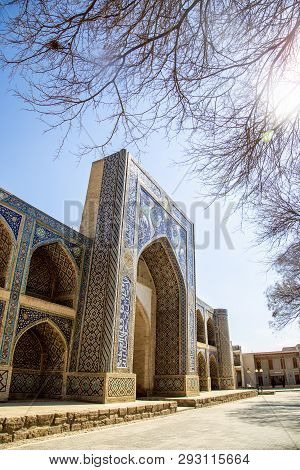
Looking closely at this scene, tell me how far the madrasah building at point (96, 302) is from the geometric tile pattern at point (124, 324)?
0.07 feet

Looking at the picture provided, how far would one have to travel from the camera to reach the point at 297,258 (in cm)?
784

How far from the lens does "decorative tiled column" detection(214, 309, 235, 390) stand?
18.0 metres

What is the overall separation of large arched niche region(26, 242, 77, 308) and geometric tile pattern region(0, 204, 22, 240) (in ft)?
4.01

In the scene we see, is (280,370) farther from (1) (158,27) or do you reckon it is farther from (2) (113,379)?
(1) (158,27)

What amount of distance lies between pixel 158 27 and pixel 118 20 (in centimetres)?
40

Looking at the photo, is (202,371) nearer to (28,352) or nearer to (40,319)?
(28,352)

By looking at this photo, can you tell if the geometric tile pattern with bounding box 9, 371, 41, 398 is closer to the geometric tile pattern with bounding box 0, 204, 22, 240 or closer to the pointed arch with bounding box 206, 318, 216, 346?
the geometric tile pattern with bounding box 0, 204, 22, 240

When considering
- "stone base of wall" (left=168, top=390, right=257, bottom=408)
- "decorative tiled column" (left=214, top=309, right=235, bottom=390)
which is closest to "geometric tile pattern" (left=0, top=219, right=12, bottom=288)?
"stone base of wall" (left=168, top=390, right=257, bottom=408)

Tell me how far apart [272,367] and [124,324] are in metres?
31.1

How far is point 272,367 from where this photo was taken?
3341cm

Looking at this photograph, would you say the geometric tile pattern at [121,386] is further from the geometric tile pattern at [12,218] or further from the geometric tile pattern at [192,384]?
the geometric tile pattern at [192,384]

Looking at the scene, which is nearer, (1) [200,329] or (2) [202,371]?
(2) [202,371]

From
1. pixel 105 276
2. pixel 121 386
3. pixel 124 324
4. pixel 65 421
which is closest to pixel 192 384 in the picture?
pixel 121 386
